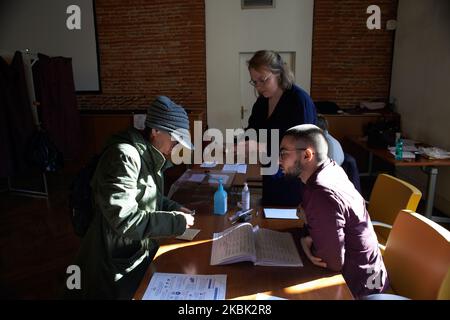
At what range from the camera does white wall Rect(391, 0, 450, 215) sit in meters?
4.05

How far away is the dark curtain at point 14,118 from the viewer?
161 inches

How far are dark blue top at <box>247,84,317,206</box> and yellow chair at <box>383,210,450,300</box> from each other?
2.01 ft

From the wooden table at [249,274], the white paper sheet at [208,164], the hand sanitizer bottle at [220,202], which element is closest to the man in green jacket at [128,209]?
the wooden table at [249,274]

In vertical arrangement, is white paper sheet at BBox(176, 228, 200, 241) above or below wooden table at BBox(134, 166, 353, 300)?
above

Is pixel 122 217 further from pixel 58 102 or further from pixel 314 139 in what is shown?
pixel 58 102

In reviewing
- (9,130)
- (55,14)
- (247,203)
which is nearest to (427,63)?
(247,203)

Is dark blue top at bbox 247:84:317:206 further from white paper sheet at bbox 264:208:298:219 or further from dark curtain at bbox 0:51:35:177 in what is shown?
dark curtain at bbox 0:51:35:177

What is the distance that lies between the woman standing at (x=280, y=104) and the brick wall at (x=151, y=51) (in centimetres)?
406

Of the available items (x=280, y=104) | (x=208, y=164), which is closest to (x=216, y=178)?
(x=208, y=164)

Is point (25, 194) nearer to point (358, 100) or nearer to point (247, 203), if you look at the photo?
point (247, 203)

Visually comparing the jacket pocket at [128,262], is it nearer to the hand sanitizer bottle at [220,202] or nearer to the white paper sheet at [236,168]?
the hand sanitizer bottle at [220,202]

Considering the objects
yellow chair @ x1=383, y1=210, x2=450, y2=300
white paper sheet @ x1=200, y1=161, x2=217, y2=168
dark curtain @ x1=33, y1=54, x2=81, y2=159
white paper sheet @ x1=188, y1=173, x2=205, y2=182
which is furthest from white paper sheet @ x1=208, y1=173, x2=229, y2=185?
dark curtain @ x1=33, y1=54, x2=81, y2=159

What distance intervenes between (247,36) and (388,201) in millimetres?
4339

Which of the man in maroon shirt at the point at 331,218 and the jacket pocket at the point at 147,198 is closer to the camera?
the man in maroon shirt at the point at 331,218
